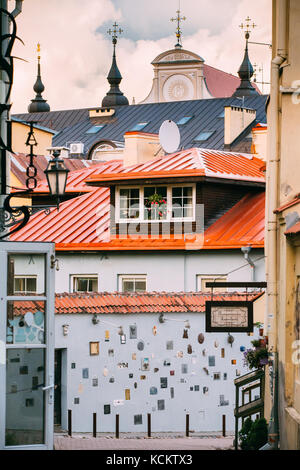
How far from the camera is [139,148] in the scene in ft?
111

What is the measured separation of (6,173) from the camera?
12.7m

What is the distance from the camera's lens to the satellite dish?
31.4 metres

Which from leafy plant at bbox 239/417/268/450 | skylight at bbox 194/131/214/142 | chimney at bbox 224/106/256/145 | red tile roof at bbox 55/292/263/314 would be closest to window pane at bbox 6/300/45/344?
leafy plant at bbox 239/417/268/450

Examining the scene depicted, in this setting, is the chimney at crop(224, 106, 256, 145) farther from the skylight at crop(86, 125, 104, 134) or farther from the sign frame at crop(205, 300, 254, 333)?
the sign frame at crop(205, 300, 254, 333)

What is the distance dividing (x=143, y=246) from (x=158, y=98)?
58.9m

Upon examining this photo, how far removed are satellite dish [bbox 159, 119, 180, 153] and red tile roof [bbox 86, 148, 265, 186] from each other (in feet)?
6.05

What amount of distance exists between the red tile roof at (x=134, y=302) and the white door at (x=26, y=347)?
6.55 metres

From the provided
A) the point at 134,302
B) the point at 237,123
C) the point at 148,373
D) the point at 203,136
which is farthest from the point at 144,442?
the point at 203,136

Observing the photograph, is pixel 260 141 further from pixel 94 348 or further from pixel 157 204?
pixel 94 348

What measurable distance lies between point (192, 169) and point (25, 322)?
14619 mm

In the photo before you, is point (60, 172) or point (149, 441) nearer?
point (60, 172)
